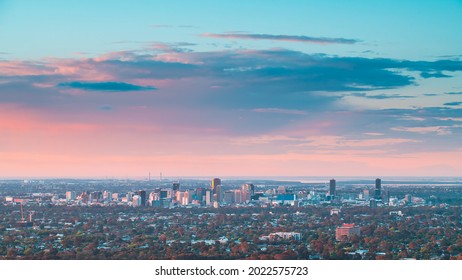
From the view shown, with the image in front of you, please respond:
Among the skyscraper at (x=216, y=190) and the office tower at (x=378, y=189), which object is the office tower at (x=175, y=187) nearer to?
the skyscraper at (x=216, y=190)

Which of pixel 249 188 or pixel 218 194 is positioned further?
pixel 249 188

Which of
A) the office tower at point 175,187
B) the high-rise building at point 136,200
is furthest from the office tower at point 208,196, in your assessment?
the high-rise building at point 136,200

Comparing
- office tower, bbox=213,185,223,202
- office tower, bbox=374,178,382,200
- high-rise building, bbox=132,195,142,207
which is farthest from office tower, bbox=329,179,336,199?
high-rise building, bbox=132,195,142,207

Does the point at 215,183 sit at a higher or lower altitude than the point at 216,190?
higher

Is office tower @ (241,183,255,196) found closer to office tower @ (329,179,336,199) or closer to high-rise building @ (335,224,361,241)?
office tower @ (329,179,336,199)

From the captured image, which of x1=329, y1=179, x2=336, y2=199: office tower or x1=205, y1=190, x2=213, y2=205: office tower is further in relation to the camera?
x1=329, y1=179, x2=336, y2=199: office tower

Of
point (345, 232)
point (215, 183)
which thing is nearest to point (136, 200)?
point (215, 183)

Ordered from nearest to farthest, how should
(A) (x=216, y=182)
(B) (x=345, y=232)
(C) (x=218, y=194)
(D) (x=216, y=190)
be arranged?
1. (B) (x=345, y=232)
2. (A) (x=216, y=182)
3. (D) (x=216, y=190)
4. (C) (x=218, y=194)

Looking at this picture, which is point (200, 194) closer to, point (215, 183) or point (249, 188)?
point (215, 183)

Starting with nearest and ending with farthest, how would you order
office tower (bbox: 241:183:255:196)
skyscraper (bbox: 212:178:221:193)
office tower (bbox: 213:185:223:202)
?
1. skyscraper (bbox: 212:178:221:193)
2. office tower (bbox: 213:185:223:202)
3. office tower (bbox: 241:183:255:196)
